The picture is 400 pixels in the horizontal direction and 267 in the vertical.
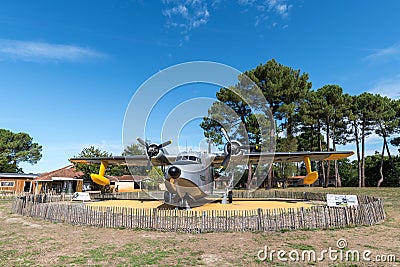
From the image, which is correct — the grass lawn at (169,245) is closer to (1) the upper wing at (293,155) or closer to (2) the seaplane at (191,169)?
(2) the seaplane at (191,169)

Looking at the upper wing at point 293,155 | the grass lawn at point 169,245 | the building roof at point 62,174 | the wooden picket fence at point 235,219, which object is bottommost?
the grass lawn at point 169,245

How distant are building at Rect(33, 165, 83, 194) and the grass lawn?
73.0 ft

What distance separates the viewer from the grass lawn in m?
7.10

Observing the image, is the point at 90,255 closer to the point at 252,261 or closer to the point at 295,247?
the point at 252,261

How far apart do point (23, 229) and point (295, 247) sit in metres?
11.5

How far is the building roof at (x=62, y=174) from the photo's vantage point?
1247 inches

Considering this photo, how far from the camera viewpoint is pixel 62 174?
33.5 m

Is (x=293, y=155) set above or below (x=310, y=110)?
below

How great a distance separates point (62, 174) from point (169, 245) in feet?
98.7

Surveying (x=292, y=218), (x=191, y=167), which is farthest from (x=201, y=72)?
(x=292, y=218)

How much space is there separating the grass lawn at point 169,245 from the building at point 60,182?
22263 mm

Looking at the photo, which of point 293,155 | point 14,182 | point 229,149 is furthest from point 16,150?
point 293,155

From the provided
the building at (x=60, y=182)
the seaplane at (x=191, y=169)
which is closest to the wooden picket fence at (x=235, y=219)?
the seaplane at (x=191, y=169)

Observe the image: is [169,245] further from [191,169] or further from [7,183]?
[7,183]
